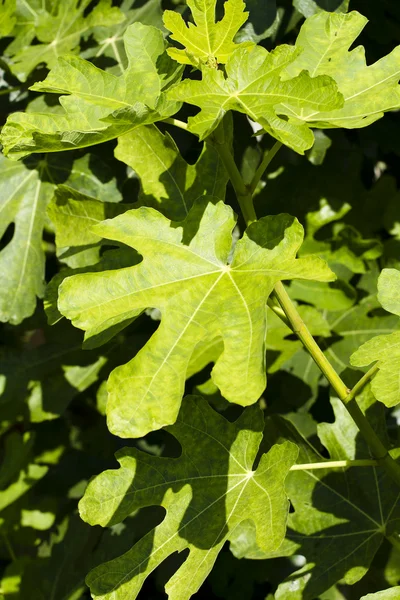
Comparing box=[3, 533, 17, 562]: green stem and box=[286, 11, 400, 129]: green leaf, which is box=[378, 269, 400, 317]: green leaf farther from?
box=[3, 533, 17, 562]: green stem

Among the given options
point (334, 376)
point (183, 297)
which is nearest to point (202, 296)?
point (183, 297)

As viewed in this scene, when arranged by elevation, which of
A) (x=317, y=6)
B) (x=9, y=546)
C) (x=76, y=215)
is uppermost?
(x=317, y=6)

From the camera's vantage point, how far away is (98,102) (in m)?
1.25

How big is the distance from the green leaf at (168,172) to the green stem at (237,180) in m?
0.24

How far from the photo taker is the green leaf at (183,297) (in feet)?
3.84

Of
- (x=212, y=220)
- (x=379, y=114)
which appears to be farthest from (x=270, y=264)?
(x=379, y=114)

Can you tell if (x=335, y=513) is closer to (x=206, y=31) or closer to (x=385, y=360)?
(x=385, y=360)

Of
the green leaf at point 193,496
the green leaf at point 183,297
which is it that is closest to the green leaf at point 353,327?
the green leaf at point 193,496

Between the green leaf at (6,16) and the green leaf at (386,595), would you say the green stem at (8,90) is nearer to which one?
the green leaf at (6,16)

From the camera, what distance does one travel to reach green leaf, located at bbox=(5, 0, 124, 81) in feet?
6.37

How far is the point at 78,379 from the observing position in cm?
217

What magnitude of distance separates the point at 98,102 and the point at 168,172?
0.33 metres

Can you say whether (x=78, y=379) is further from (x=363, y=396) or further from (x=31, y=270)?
(x=363, y=396)

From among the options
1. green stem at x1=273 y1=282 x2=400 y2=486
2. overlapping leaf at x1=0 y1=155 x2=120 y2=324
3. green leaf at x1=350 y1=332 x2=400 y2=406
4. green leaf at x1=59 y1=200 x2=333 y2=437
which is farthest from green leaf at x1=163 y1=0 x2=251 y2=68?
overlapping leaf at x1=0 y1=155 x2=120 y2=324
